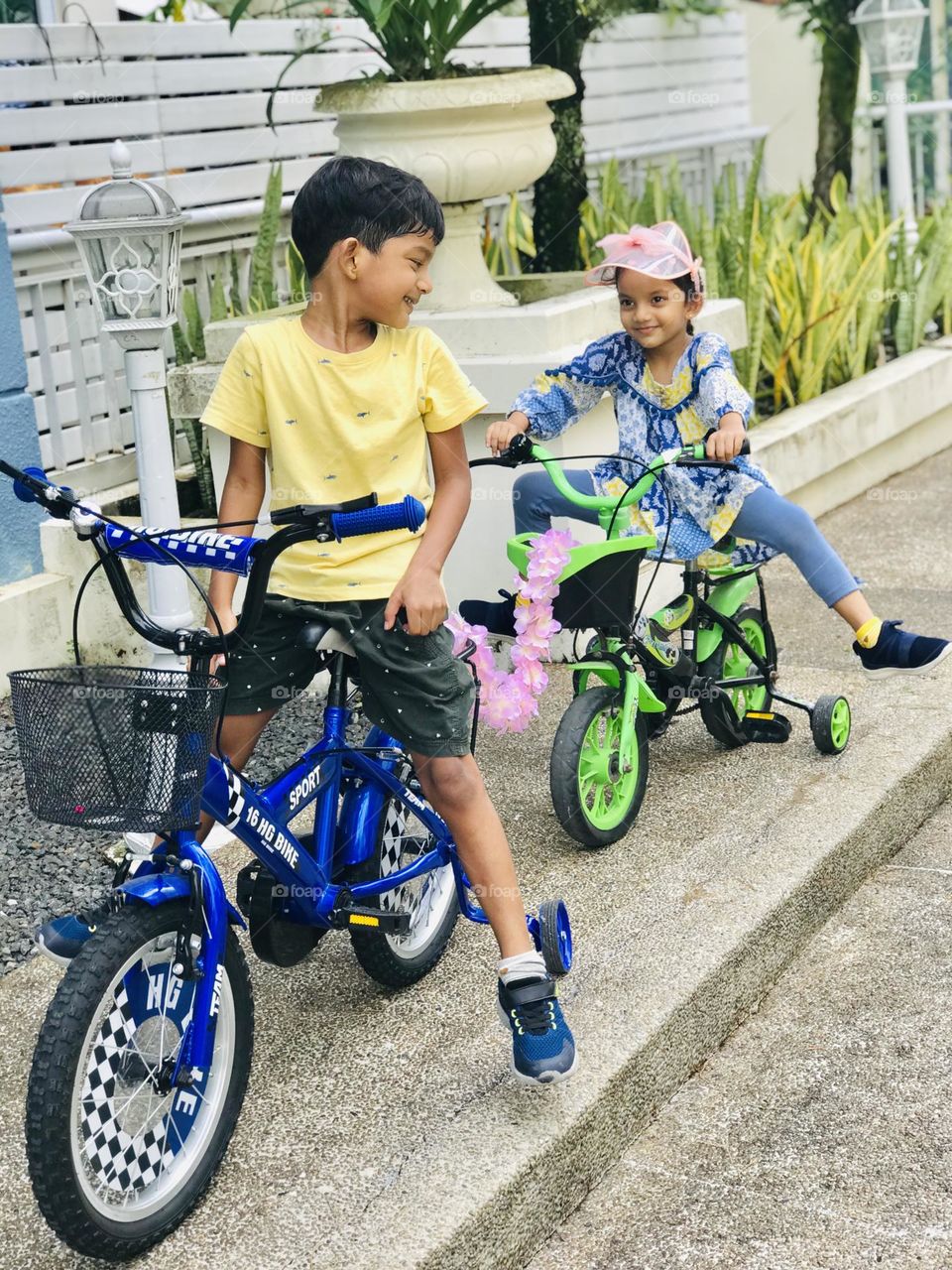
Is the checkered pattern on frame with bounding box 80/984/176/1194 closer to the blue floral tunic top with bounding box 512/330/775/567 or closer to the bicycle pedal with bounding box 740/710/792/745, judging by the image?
the blue floral tunic top with bounding box 512/330/775/567

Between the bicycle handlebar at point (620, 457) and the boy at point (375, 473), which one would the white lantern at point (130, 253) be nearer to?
the bicycle handlebar at point (620, 457)

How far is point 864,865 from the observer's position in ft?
13.1

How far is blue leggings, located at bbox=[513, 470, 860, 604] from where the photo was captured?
409 centimetres

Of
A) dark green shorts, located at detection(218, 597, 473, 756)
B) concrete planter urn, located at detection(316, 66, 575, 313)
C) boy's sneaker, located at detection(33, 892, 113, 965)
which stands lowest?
boy's sneaker, located at detection(33, 892, 113, 965)

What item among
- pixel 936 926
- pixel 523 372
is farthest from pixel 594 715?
pixel 523 372

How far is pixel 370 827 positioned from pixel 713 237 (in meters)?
5.10

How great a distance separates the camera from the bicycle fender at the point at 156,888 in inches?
93.0

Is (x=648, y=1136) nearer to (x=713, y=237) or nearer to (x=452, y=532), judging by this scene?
(x=452, y=532)

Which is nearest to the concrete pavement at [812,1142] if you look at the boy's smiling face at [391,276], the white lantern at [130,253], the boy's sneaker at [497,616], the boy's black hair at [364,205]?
the boy's sneaker at [497,616]

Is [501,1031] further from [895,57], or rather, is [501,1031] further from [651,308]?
[895,57]

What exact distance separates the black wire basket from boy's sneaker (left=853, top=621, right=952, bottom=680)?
2.42 meters

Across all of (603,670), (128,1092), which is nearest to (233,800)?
(128,1092)

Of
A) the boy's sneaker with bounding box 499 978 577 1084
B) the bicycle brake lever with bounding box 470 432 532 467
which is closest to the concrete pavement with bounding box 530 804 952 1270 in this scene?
the boy's sneaker with bounding box 499 978 577 1084

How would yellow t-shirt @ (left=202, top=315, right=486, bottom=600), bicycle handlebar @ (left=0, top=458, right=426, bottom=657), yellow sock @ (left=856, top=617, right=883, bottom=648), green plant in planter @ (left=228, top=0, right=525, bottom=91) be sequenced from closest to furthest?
bicycle handlebar @ (left=0, top=458, right=426, bottom=657) < yellow t-shirt @ (left=202, top=315, right=486, bottom=600) < yellow sock @ (left=856, top=617, right=883, bottom=648) < green plant in planter @ (left=228, top=0, right=525, bottom=91)
